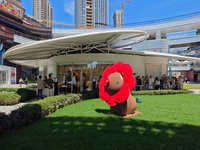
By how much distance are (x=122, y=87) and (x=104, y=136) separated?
2.37m

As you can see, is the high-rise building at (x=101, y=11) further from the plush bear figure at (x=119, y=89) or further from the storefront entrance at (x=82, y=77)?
the plush bear figure at (x=119, y=89)

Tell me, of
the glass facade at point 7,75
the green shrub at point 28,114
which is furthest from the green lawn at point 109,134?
the glass facade at point 7,75

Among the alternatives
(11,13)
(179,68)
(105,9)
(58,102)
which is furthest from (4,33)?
(105,9)

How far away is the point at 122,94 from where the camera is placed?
6168mm

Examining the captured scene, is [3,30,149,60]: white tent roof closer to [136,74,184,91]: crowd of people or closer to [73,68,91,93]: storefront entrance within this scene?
[73,68,91,93]: storefront entrance

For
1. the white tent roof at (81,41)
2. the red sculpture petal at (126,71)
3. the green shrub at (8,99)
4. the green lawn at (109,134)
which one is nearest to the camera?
the green lawn at (109,134)

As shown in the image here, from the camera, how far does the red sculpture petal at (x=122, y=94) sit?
20.0 feet

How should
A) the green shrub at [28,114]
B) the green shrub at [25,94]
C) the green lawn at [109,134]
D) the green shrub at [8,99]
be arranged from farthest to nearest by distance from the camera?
the green shrub at [25,94] → the green shrub at [8,99] → the green shrub at [28,114] → the green lawn at [109,134]

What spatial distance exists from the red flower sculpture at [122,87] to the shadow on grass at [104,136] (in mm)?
922

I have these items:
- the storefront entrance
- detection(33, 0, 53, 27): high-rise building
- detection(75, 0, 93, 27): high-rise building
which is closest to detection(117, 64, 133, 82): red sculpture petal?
the storefront entrance

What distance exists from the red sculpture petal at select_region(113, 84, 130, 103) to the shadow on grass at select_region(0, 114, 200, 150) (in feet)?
2.84

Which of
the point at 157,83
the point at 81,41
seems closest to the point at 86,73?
the point at 81,41

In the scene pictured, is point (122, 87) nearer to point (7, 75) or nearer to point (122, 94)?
point (122, 94)

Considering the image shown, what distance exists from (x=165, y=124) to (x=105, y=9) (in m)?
151
